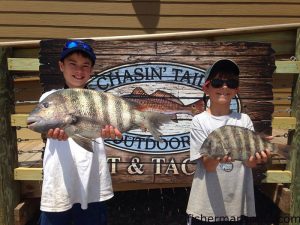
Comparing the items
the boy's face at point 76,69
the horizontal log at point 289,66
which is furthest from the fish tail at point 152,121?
the horizontal log at point 289,66

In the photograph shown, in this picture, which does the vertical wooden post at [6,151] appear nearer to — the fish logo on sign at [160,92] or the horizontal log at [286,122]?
the fish logo on sign at [160,92]

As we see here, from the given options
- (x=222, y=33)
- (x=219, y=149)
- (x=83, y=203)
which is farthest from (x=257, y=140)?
(x=222, y=33)

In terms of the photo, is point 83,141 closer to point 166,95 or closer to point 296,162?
point 166,95

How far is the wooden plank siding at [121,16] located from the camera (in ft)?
21.9

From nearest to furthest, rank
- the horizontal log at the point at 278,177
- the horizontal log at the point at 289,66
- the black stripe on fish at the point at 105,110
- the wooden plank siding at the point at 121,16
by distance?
the black stripe on fish at the point at 105,110
the horizontal log at the point at 289,66
the horizontal log at the point at 278,177
the wooden plank siding at the point at 121,16

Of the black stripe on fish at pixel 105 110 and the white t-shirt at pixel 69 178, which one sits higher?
the black stripe on fish at pixel 105 110

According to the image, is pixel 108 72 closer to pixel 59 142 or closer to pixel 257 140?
pixel 59 142

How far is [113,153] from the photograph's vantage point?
404 cm

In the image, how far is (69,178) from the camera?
2527 millimetres

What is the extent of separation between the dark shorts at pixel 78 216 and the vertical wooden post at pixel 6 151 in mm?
Result: 1516

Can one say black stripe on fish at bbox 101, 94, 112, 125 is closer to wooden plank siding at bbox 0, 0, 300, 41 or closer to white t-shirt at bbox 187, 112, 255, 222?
white t-shirt at bbox 187, 112, 255, 222

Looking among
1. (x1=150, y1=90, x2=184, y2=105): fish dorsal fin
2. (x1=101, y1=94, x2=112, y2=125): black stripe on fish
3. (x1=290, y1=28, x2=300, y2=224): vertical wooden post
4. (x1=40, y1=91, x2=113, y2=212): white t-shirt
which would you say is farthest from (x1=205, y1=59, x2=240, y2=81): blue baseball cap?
(x1=290, y1=28, x2=300, y2=224): vertical wooden post

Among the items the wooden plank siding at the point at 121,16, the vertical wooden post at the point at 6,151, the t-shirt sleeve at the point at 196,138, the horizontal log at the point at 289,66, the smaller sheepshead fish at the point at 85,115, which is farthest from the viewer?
the wooden plank siding at the point at 121,16

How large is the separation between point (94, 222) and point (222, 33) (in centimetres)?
268
